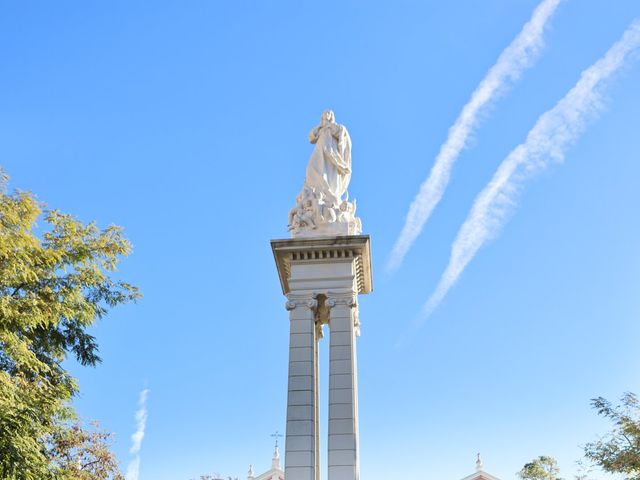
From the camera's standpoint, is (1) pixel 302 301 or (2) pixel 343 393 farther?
(1) pixel 302 301

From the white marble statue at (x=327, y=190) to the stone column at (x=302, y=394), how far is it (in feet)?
6.34

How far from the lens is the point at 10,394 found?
14.5 metres

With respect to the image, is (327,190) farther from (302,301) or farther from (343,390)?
(343,390)

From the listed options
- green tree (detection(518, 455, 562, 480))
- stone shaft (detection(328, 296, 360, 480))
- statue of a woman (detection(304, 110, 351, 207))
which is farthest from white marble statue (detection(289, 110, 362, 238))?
green tree (detection(518, 455, 562, 480))

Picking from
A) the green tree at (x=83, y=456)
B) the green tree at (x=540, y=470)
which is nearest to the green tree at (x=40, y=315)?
the green tree at (x=83, y=456)

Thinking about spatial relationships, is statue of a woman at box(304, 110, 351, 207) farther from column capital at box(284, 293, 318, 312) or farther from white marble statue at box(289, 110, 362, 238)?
column capital at box(284, 293, 318, 312)

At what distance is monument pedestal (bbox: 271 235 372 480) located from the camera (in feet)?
51.2

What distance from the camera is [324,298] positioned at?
17516 millimetres

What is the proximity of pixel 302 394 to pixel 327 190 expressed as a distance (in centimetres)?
568

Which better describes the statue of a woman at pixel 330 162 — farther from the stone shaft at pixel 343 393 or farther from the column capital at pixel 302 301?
the stone shaft at pixel 343 393

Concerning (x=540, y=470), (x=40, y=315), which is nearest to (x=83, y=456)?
(x=40, y=315)

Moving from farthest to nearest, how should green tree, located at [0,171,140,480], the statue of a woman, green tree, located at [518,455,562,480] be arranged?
green tree, located at [518,455,562,480]
the statue of a woman
green tree, located at [0,171,140,480]

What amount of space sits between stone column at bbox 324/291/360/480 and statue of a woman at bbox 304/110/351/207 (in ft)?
10.1

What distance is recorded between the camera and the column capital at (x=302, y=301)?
1728 centimetres
